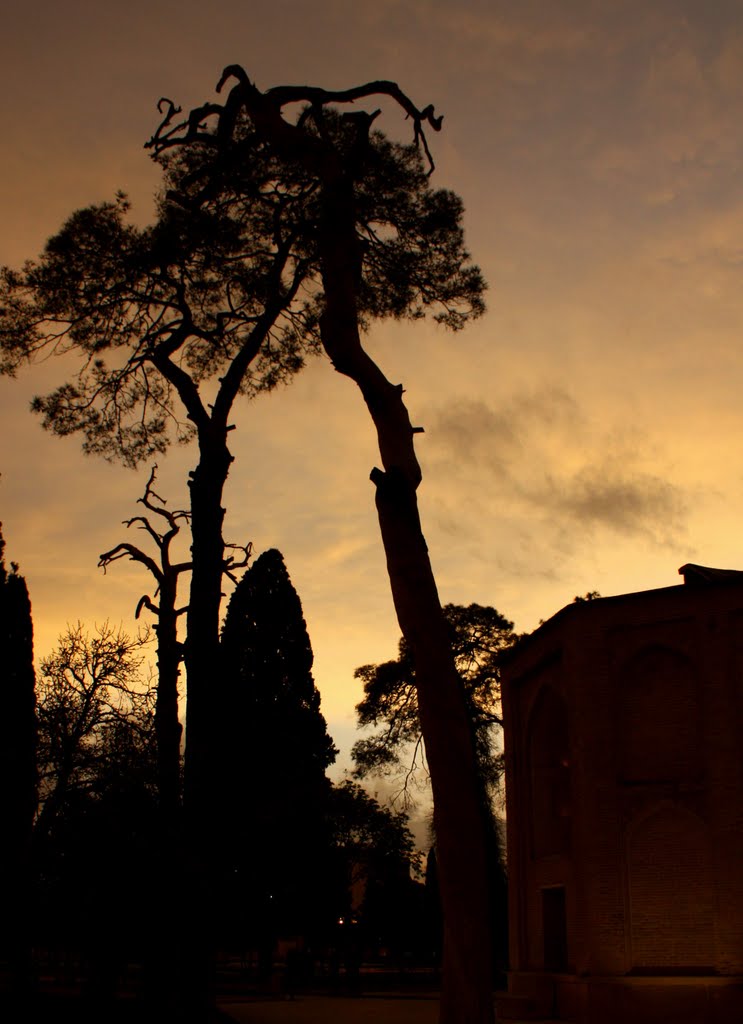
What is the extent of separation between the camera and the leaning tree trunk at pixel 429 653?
13.6 feet

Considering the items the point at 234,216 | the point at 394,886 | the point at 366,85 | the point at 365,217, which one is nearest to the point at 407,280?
the point at 365,217

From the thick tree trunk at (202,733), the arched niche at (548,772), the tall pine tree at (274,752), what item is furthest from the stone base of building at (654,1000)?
the thick tree trunk at (202,733)

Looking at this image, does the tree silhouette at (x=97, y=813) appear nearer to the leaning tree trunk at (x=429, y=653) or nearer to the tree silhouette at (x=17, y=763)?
the tree silhouette at (x=17, y=763)

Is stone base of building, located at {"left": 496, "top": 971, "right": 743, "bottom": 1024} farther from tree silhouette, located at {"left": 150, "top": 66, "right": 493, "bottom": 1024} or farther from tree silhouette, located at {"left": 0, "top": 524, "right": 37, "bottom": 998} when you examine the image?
tree silhouette, located at {"left": 150, "top": 66, "right": 493, "bottom": 1024}

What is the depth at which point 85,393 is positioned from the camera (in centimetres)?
1392

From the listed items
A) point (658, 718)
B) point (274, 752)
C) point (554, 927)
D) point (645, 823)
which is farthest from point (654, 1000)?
point (274, 752)

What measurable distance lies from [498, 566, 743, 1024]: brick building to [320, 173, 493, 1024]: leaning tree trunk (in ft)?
44.3

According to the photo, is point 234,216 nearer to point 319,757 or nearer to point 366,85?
point 366,85

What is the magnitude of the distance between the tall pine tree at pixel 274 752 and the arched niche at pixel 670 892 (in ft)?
23.2

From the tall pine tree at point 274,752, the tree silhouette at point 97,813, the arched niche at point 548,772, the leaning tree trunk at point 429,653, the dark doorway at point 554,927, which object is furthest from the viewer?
the tall pine tree at point 274,752

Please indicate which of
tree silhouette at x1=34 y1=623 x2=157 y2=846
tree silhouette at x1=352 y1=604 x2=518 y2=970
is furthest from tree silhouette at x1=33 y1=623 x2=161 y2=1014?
tree silhouette at x1=352 y1=604 x2=518 y2=970

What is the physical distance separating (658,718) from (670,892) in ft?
9.52

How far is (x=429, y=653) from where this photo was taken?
15.2 feet

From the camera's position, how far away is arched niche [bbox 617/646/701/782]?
17547 millimetres
